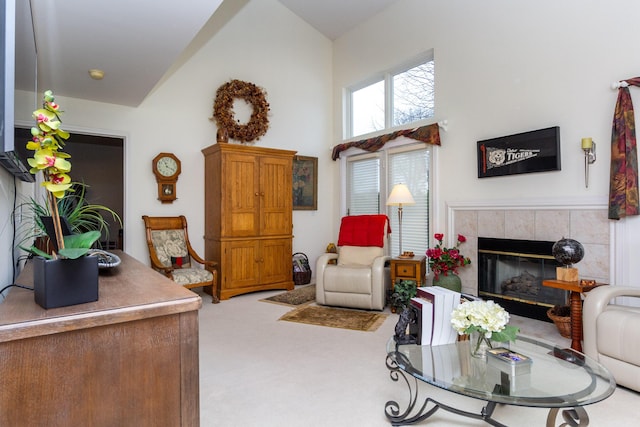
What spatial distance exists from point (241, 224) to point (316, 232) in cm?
162

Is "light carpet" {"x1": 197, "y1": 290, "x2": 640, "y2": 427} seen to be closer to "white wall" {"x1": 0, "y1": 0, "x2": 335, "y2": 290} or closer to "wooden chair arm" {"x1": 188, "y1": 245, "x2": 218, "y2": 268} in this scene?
"wooden chair arm" {"x1": 188, "y1": 245, "x2": 218, "y2": 268}

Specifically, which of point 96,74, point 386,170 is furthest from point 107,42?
point 386,170

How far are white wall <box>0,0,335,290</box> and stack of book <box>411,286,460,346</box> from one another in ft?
11.8

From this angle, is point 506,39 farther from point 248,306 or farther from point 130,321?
point 130,321

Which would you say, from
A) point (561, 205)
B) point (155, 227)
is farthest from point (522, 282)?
point (155, 227)

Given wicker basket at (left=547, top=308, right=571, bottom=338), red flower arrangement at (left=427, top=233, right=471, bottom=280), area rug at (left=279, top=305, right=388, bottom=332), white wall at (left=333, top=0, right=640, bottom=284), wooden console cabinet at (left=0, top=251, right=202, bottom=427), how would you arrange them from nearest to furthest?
1. wooden console cabinet at (left=0, top=251, right=202, bottom=427)
2. wicker basket at (left=547, top=308, right=571, bottom=338)
3. white wall at (left=333, top=0, right=640, bottom=284)
4. area rug at (left=279, top=305, right=388, bottom=332)
5. red flower arrangement at (left=427, top=233, right=471, bottom=280)

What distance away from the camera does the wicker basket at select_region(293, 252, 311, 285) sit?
5.34 metres

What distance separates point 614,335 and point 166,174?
14.9ft

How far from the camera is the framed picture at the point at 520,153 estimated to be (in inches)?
135

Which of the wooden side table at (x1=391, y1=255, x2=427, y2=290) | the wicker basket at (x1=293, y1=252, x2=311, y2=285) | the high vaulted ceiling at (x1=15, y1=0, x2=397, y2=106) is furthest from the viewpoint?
the wicker basket at (x1=293, y1=252, x2=311, y2=285)

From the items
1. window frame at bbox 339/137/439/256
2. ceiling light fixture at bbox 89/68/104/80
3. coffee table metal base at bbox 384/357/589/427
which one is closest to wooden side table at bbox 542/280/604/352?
coffee table metal base at bbox 384/357/589/427

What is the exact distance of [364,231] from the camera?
172 inches

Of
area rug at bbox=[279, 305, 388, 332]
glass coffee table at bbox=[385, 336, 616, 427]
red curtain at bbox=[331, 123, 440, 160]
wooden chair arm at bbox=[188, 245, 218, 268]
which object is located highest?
red curtain at bbox=[331, 123, 440, 160]

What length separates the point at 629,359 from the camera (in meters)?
2.07
